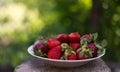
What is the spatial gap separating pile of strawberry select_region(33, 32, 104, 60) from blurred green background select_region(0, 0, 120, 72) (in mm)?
1120

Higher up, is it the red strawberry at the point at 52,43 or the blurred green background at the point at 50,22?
the red strawberry at the point at 52,43

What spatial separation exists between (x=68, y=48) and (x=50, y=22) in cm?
133

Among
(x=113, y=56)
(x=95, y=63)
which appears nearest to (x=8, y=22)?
(x=113, y=56)

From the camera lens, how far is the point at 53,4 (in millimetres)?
2678

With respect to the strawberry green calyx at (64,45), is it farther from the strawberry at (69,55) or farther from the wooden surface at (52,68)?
the wooden surface at (52,68)

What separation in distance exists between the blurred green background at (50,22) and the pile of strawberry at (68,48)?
112 cm

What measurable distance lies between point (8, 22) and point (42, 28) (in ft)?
0.95

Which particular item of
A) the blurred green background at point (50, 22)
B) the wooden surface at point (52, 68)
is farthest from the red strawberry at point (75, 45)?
the blurred green background at point (50, 22)

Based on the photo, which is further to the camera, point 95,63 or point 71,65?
point 95,63

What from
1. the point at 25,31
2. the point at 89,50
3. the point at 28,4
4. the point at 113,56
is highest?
the point at 89,50

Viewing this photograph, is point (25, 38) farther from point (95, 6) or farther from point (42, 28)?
point (95, 6)

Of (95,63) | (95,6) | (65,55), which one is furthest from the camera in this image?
(95,6)

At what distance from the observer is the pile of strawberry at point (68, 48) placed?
4.56 feet

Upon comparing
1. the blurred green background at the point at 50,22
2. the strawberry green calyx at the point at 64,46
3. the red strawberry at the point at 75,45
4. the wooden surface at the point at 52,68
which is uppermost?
the strawberry green calyx at the point at 64,46
